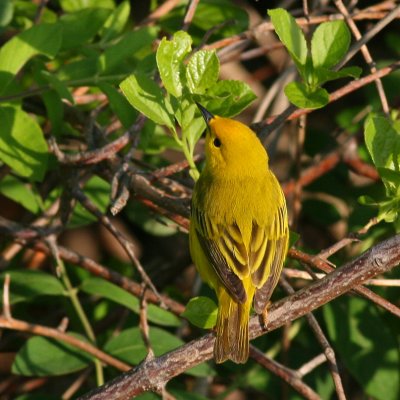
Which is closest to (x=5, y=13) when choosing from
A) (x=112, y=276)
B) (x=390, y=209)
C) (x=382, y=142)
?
(x=112, y=276)

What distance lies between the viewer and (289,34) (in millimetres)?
3061

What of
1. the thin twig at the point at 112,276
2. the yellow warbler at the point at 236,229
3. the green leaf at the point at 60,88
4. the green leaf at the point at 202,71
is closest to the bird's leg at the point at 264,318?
the yellow warbler at the point at 236,229

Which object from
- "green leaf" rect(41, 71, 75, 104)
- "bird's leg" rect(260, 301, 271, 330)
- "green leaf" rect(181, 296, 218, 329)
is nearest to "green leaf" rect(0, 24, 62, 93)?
"green leaf" rect(41, 71, 75, 104)

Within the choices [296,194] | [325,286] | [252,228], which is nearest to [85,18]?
[252,228]

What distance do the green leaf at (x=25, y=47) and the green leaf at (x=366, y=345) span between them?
72.2 inches

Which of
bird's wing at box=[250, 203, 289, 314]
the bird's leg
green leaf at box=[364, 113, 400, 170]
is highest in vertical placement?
Answer: green leaf at box=[364, 113, 400, 170]

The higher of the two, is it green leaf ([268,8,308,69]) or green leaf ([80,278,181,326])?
green leaf ([268,8,308,69])

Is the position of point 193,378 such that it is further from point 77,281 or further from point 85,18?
point 85,18

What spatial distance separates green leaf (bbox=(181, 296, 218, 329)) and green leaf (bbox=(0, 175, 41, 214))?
4.73 ft

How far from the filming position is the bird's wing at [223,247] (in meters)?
3.45

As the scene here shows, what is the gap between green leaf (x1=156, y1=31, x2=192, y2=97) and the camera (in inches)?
118

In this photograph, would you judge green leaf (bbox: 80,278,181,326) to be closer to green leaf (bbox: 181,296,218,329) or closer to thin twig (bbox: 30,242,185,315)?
thin twig (bbox: 30,242,185,315)

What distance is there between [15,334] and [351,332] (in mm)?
1700

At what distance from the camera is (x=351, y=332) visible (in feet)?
13.9
